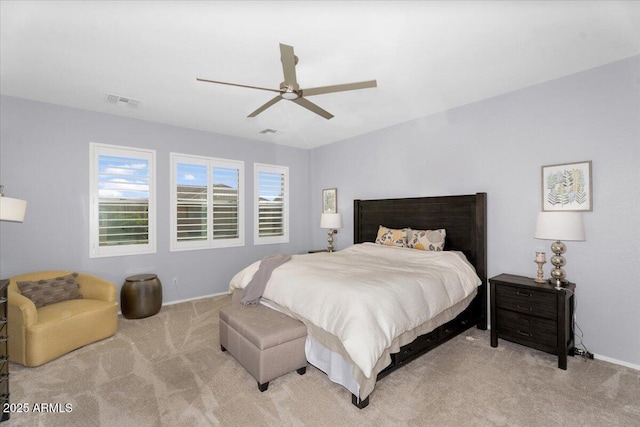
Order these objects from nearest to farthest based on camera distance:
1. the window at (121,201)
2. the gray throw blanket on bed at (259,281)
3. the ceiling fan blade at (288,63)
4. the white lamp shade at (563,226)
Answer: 1. the ceiling fan blade at (288,63)
2. the white lamp shade at (563,226)
3. the gray throw blanket on bed at (259,281)
4. the window at (121,201)

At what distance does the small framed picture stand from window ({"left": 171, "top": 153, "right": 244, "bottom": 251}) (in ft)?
5.43

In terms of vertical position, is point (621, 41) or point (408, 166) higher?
point (621, 41)

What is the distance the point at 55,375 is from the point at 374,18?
13.0 feet

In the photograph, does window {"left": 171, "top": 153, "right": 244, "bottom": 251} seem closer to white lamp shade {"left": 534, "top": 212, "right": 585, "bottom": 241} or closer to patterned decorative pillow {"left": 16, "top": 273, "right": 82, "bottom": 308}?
patterned decorative pillow {"left": 16, "top": 273, "right": 82, "bottom": 308}

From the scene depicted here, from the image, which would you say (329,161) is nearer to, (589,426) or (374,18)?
(374,18)

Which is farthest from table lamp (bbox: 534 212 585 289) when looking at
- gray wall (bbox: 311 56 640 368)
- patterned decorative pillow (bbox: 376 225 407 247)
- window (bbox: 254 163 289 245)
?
window (bbox: 254 163 289 245)

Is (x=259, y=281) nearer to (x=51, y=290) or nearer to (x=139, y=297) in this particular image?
(x=139, y=297)

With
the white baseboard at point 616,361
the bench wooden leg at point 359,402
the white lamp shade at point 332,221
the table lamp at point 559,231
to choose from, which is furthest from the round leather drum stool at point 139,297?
the white baseboard at point 616,361

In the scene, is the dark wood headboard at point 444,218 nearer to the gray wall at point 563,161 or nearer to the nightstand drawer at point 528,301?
the gray wall at point 563,161

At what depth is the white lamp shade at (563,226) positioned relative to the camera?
2.70 m

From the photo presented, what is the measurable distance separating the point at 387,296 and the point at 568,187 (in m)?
2.34

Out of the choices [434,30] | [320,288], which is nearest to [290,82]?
[434,30]

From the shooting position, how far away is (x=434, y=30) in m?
2.31

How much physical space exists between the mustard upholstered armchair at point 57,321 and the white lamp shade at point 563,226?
466 centimetres
